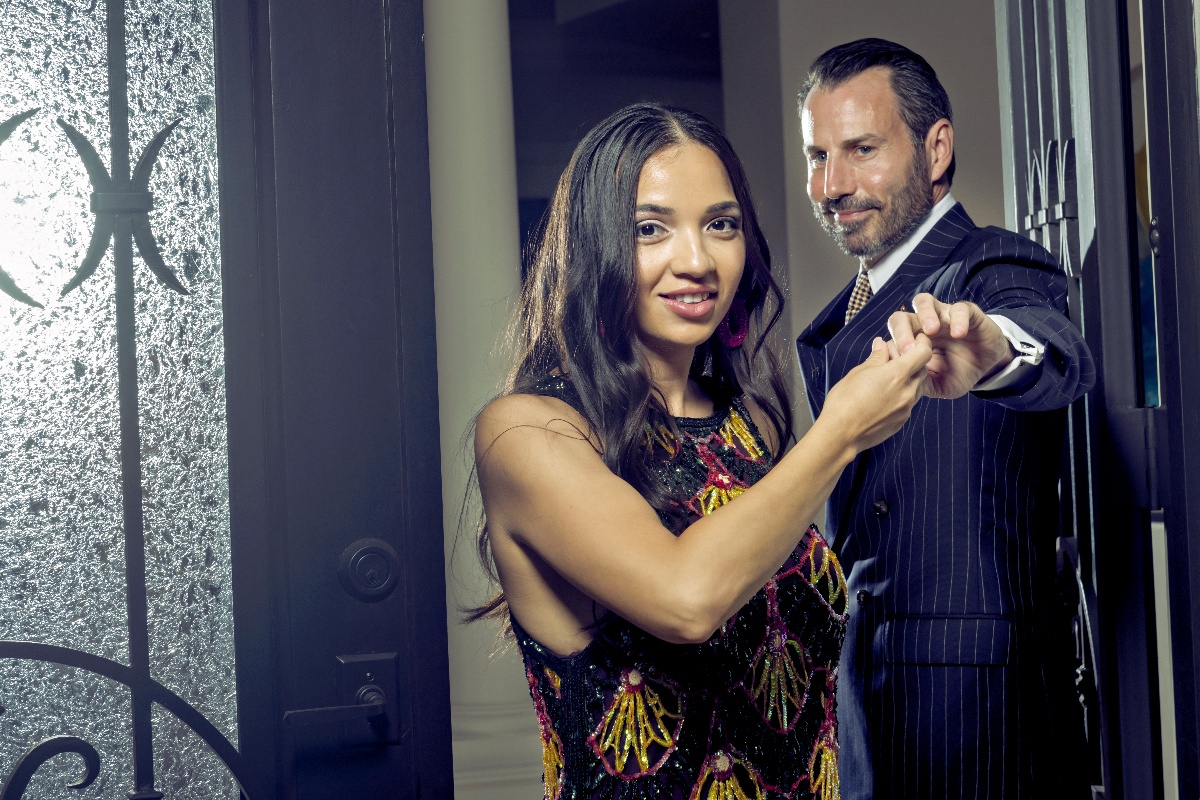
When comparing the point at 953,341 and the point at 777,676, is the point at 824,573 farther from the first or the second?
the point at 953,341

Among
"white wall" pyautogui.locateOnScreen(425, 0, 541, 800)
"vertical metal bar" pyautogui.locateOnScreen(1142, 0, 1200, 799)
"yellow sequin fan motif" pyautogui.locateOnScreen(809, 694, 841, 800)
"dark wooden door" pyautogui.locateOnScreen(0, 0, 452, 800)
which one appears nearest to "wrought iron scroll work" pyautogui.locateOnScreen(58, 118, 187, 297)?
"dark wooden door" pyautogui.locateOnScreen(0, 0, 452, 800)

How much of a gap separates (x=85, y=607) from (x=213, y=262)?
0.37 meters

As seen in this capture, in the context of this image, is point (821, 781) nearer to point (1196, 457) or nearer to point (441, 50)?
point (1196, 457)

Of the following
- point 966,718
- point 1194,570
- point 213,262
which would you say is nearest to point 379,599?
point 213,262

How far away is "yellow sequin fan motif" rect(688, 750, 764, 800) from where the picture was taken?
1170 millimetres

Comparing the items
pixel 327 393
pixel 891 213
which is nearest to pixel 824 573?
pixel 327 393

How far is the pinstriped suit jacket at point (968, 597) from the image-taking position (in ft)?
5.04

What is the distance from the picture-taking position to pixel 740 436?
1.34 m

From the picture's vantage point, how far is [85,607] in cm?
120

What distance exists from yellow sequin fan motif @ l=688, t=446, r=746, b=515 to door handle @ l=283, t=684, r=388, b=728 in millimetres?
386

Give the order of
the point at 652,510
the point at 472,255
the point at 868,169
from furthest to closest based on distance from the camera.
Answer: the point at 472,255, the point at 868,169, the point at 652,510

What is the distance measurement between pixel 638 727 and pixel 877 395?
1.30 ft

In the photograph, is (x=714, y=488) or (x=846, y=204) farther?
(x=846, y=204)

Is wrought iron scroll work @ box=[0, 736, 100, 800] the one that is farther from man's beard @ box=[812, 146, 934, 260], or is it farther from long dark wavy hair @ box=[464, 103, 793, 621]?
man's beard @ box=[812, 146, 934, 260]
